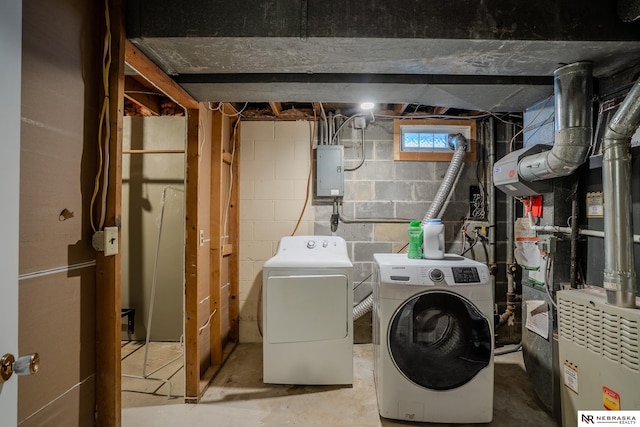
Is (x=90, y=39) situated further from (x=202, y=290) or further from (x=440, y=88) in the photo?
(x=440, y=88)

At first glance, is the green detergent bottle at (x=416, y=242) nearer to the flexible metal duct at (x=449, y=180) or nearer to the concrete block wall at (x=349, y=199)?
the flexible metal duct at (x=449, y=180)

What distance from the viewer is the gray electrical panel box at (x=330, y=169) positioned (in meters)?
2.69

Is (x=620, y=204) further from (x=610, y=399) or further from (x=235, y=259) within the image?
(x=235, y=259)

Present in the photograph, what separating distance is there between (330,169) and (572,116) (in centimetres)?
171

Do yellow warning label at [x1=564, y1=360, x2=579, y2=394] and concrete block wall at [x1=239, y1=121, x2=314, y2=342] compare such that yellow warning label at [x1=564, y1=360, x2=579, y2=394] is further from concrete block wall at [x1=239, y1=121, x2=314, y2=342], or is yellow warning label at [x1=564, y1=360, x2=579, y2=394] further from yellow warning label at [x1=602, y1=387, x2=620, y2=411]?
concrete block wall at [x1=239, y1=121, x2=314, y2=342]

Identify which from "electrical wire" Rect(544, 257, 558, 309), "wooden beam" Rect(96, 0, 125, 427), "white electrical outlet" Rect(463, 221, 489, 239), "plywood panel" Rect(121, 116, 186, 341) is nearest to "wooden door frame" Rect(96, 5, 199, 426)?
"wooden beam" Rect(96, 0, 125, 427)

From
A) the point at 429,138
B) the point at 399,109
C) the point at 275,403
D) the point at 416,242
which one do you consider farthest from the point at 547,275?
the point at 275,403

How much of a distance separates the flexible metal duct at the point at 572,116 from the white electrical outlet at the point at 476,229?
1193 mm

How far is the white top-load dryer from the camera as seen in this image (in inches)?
78.4

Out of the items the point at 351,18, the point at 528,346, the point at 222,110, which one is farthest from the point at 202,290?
the point at 528,346

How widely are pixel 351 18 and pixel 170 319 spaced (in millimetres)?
2795

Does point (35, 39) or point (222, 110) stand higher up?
point (222, 110)

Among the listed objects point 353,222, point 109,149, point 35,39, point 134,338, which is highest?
point 35,39

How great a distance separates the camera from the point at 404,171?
2.78 metres
